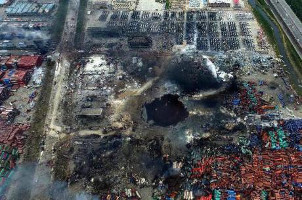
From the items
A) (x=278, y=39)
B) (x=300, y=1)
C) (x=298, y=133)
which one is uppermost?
(x=300, y=1)

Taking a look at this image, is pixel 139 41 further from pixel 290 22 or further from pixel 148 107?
pixel 290 22

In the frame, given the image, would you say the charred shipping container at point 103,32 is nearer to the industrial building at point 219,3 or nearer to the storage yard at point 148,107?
the storage yard at point 148,107

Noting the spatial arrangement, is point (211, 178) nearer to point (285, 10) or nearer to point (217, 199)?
point (217, 199)

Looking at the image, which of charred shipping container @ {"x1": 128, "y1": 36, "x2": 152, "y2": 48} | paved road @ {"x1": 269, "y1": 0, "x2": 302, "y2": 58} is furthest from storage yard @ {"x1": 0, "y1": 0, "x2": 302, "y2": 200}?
paved road @ {"x1": 269, "y1": 0, "x2": 302, "y2": 58}

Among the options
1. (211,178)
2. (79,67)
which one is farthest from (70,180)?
(79,67)

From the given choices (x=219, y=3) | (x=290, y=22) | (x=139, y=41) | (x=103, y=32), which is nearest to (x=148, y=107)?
(x=139, y=41)

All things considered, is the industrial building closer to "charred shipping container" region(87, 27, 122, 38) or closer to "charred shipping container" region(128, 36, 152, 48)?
"charred shipping container" region(128, 36, 152, 48)
